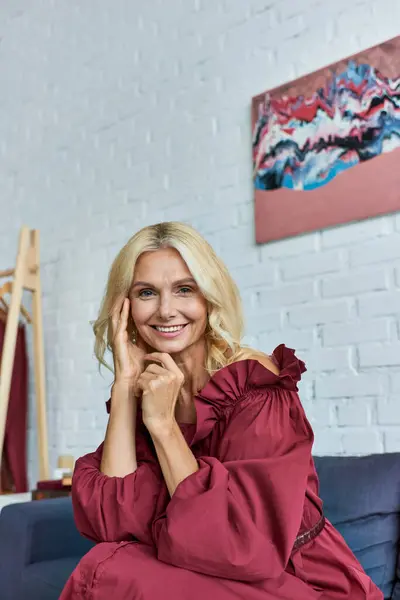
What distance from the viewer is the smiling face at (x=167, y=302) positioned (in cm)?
150

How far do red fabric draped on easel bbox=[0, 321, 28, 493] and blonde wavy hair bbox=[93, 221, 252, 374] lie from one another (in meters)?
2.16

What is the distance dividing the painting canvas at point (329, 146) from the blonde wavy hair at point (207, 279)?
0.96 meters

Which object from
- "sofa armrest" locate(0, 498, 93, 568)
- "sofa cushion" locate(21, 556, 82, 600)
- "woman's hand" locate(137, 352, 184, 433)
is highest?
"woman's hand" locate(137, 352, 184, 433)

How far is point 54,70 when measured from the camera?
376 centimetres

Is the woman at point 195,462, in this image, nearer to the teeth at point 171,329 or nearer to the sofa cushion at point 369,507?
the teeth at point 171,329

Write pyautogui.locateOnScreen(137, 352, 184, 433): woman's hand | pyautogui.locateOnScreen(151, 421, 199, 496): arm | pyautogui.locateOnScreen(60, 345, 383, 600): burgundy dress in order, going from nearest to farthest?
pyautogui.locateOnScreen(60, 345, 383, 600): burgundy dress → pyautogui.locateOnScreen(151, 421, 199, 496): arm → pyautogui.locateOnScreen(137, 352, 184, 433): woman's hand

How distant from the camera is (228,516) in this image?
117cm

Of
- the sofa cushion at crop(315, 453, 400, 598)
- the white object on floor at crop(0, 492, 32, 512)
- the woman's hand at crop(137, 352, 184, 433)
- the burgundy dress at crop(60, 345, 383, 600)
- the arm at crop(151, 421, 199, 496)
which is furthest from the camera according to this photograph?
the white object on floor at crop(0, 492, 32, 512)

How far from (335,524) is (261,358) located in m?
0.61

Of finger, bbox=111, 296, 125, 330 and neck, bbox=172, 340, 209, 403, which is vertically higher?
finger, bbox=111, 296, 125, 330

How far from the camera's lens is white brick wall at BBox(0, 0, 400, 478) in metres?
2.33

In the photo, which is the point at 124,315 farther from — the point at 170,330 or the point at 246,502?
the point at 246,502

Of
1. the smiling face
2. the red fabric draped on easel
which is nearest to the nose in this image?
the smiling face

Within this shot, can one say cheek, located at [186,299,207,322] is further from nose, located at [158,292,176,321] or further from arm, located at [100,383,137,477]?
arm, located at [100,383,137,477]
